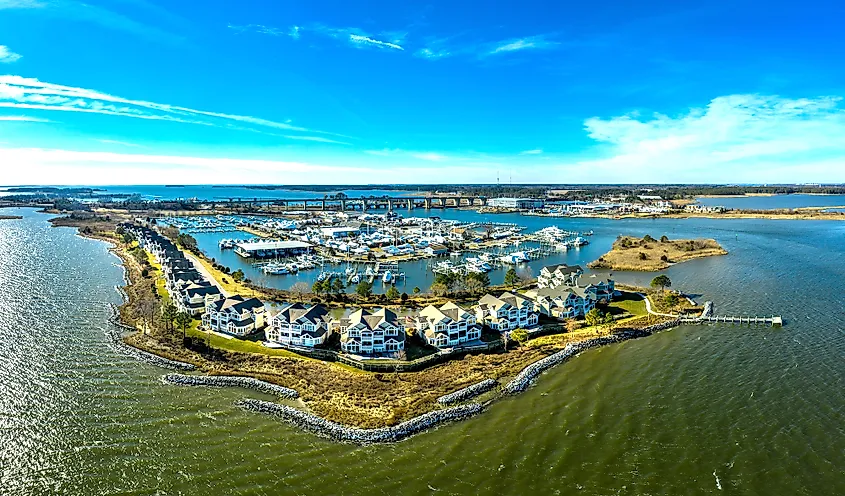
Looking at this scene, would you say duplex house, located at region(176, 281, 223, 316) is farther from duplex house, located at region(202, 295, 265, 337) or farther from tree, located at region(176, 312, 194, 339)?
tree, located at region(176, 312, 194, 339)

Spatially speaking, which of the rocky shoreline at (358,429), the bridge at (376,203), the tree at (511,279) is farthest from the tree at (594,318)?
the bridge at (376,203)

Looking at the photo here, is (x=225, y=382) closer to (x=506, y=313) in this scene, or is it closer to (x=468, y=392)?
(x=468, y=392)

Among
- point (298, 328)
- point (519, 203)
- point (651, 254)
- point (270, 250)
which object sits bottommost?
point (298, 328)

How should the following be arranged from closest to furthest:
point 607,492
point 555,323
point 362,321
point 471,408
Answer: point 607,492, point 471,408, point 362,321, point 555,323

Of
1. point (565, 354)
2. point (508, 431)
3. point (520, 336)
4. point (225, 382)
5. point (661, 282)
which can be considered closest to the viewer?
point (508, 431)

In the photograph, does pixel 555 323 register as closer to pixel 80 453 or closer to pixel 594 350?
pixel 594 350

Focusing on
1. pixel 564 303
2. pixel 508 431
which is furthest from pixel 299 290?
pixel 508 431

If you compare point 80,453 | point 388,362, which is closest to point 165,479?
point 80,453
